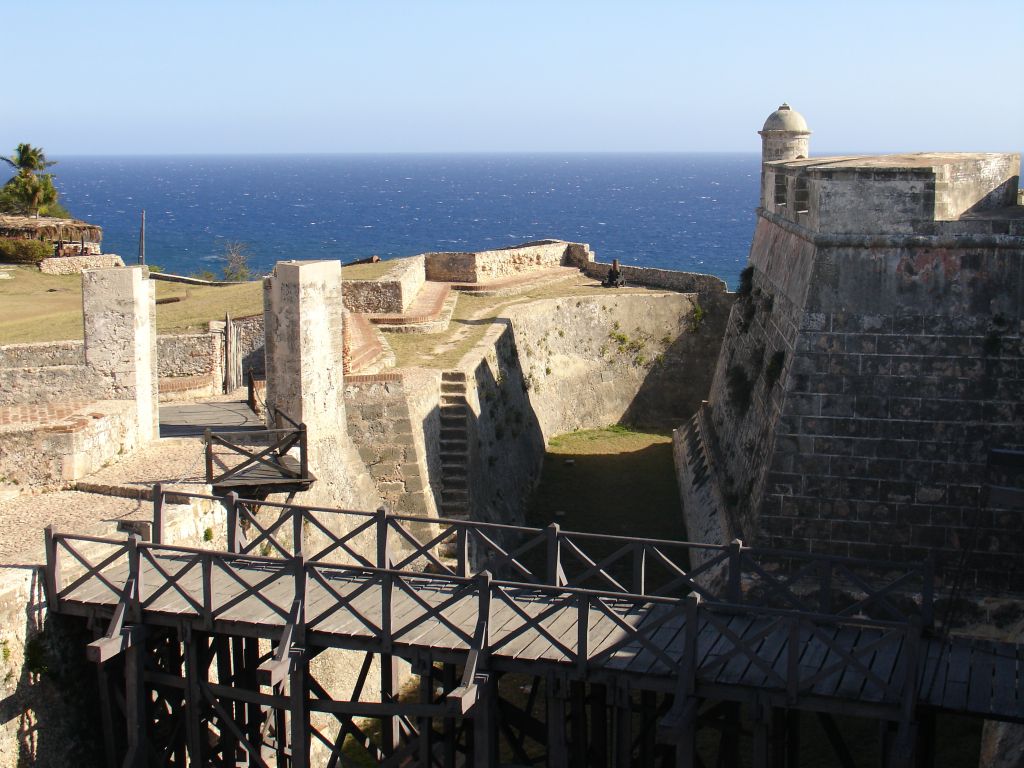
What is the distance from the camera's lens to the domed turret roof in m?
23.8

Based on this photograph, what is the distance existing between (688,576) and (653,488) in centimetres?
1374

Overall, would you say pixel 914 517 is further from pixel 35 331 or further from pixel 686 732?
pixel 35 331

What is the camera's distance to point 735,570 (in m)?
11.1

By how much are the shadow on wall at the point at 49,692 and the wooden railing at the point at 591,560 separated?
145 cm

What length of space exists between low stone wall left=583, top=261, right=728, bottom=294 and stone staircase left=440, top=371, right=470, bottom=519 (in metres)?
12.4

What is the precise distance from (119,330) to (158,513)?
4.17 metres

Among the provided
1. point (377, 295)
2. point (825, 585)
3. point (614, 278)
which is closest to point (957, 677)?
point (825, 585)

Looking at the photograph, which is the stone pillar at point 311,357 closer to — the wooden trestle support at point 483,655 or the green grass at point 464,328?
the wooden trestle support at point 483,655

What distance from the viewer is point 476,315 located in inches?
1139

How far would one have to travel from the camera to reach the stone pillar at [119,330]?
15.7 metres

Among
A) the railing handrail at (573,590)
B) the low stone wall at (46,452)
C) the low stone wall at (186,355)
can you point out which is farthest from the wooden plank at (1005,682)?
the low stone wall at (186,355)

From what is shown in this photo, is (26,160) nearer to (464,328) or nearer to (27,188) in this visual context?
(27,188)

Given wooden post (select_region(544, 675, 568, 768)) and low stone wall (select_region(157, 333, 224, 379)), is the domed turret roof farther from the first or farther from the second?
wooden post (select_region(544, 675, 568, 768))

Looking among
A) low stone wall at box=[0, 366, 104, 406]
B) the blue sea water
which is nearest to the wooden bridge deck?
low stone wall at box=[0, 366, 104, 406]
